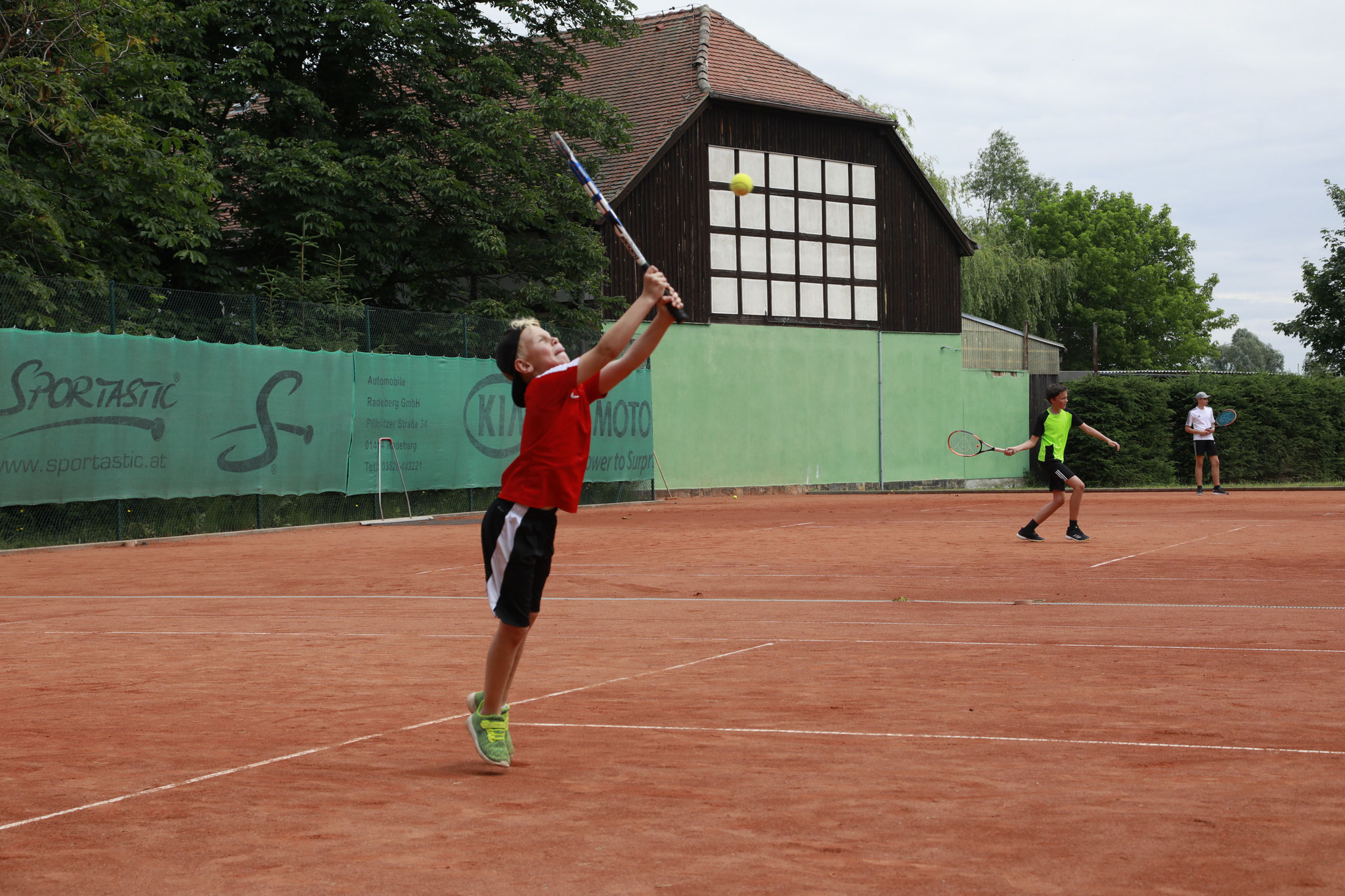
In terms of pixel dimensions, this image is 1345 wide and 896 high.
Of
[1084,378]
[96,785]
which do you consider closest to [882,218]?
[1084,378]

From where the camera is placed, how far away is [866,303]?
33.2 metres

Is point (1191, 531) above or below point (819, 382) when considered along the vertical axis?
below

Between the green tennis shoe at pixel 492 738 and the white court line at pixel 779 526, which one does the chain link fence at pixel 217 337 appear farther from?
the green tennis shoe at pixel 492 738

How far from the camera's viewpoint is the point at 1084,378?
3281cm

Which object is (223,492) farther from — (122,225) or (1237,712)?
(1237,712)

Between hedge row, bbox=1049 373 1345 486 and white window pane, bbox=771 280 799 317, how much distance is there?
6.87 meters

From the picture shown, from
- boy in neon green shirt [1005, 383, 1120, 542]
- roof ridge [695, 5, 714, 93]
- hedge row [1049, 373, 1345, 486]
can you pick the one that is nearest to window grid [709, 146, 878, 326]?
roof ridge [695, 5, 714, 93]

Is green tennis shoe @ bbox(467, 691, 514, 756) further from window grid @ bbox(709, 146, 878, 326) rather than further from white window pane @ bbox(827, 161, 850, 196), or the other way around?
white window pane @ bbox(827, 161, 850, 196)

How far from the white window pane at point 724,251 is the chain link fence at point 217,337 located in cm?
741

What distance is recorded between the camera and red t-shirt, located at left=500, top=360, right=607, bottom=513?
5086 millimetres

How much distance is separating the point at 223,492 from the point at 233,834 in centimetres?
1512

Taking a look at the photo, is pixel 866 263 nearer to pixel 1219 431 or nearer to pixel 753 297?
pixel 753 297

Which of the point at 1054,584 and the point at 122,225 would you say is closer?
the point at 1054,584

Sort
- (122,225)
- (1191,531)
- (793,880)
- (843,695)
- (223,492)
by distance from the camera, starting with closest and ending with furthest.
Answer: (793,880) < (843,695) < (1191,531) < (223,492) < (122,225)
